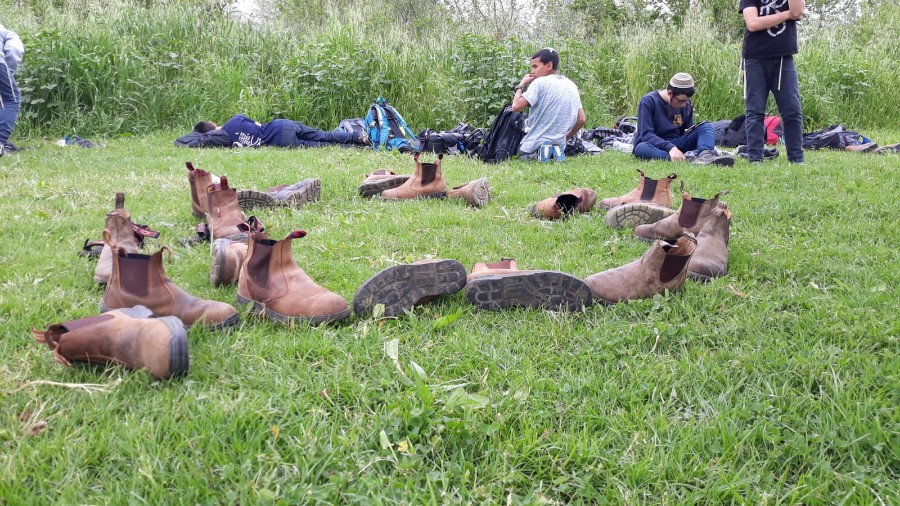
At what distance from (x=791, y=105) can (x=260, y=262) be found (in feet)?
19.9

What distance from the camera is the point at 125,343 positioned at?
1822 millimetres

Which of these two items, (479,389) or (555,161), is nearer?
(479,389)

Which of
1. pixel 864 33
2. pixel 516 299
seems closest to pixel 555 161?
pixel 516 299

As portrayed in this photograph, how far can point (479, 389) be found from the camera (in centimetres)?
183

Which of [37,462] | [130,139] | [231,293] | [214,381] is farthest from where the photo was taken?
[130,139]

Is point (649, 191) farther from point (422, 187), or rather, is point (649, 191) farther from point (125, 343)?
point (125, 343)

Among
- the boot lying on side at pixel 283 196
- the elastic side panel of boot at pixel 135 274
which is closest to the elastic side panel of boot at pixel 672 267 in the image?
the elastic side panel of boot at pixel 135 274

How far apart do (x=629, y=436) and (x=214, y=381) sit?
4.04ft

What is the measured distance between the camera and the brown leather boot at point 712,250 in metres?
2.82

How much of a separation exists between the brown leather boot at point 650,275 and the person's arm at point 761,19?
464cm

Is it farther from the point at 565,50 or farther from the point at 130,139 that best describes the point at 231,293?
the point at 565,50

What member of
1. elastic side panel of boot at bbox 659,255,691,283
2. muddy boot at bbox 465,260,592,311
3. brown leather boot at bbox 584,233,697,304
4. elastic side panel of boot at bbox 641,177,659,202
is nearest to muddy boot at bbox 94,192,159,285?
muddy boot at bbox 465,260,592,311

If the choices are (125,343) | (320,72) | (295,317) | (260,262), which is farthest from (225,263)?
(320,72)

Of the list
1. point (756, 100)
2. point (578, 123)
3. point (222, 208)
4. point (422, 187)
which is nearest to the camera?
point (222, 208)
